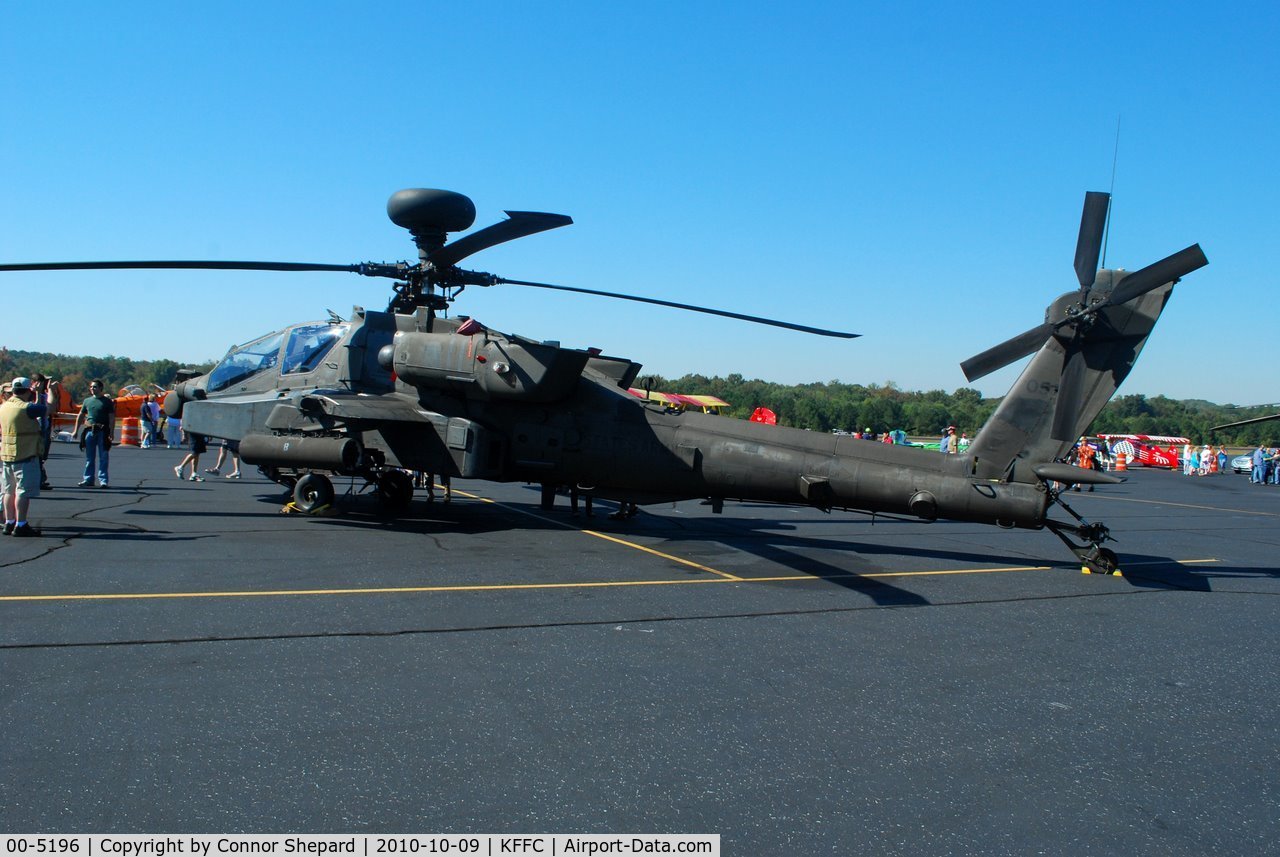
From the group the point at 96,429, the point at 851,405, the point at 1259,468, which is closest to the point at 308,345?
the point at 96,429

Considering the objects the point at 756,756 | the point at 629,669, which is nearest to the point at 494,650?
the point at 629,669

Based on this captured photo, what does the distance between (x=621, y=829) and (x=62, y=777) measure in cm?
252

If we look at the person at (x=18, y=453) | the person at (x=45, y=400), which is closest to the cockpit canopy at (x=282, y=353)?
the person at (x=45, y=400)

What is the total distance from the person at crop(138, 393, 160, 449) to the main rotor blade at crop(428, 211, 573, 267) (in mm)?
19875

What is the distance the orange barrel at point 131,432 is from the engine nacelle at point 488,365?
2265 centimetres

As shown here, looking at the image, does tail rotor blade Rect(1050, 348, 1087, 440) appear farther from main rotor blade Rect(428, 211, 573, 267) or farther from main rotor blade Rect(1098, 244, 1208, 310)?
main rotor blade Rect(428, 211, 573, 267)

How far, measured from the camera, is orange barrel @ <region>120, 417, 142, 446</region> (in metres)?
29.5

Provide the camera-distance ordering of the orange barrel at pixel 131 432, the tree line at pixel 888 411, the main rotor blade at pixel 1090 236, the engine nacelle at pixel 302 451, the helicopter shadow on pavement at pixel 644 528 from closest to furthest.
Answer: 1. the main rotor blade at pixel 1090 236
2. the helicopter shadow on pavement at pixel 644 528
3. the engine nacelle at pixel 302 451
4. the orange barrel at pixel 131 432
5. the tree line at pixel 888 411

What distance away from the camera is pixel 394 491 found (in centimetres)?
1345

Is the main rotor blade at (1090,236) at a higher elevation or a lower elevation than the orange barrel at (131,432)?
higher

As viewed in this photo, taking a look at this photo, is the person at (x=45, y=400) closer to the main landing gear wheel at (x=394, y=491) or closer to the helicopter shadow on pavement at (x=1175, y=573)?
the main landing gear wheel at (x=394, y=491)

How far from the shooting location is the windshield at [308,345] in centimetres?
1305

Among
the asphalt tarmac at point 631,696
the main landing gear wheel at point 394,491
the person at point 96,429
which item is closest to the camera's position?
the asphalt tarmac at point 631,696

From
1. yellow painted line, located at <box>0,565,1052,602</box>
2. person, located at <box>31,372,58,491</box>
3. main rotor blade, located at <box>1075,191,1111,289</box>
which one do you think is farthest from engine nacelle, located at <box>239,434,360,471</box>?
main rotor blade, located at <box>1075,191,1111,289</box>
